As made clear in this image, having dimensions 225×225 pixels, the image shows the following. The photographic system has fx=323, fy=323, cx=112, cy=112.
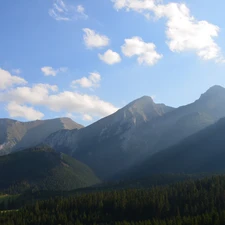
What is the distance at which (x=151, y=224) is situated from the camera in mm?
168625

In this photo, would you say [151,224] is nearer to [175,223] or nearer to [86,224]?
[175,223]

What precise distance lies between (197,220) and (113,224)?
57909 millimetres

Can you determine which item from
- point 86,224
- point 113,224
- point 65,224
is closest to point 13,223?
point 65,224

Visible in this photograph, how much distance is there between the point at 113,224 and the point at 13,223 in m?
61.8

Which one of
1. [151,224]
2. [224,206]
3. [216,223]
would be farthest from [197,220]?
[224,206]

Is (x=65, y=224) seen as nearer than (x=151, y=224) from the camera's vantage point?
No

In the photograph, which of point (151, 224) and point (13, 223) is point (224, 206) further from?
point (13, 223)

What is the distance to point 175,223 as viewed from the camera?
526 ft

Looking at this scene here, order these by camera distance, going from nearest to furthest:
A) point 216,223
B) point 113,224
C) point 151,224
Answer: point 216,223, point 151,224, point 113,224

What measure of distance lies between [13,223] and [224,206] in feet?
429

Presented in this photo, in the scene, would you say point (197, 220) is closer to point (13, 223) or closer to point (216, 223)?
point (216, 223)

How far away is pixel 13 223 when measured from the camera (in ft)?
655

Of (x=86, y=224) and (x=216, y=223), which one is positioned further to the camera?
(x=86, y=224)

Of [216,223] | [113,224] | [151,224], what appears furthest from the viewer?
[113,224]
